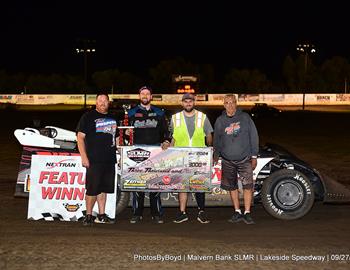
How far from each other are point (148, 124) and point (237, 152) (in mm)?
1172

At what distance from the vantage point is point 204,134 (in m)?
7.95

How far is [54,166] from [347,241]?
3.67 m

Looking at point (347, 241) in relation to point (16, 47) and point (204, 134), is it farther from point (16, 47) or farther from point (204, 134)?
point (16, 47)

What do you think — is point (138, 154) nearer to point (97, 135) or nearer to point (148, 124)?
point (148, 124)

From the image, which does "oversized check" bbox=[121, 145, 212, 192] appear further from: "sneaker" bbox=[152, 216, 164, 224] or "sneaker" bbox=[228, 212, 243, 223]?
"sneaker" bbox=[228, 212, 243, 223]

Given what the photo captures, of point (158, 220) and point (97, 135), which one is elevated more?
point (97, 135)

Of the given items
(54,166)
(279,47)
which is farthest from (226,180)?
(279,47)

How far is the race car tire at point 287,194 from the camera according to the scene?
7.85 meters

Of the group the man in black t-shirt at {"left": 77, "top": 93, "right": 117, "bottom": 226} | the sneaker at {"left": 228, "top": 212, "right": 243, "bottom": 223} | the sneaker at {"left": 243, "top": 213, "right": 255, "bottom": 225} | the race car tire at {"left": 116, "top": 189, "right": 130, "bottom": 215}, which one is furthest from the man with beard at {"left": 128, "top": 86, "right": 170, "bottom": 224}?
the sneaker at {"left": 243, "top": 213, "right": 255, "bottom": 225}

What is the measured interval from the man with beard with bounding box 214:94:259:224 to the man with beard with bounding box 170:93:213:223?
217 mm

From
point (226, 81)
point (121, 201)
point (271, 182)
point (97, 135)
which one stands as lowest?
point (121, 201)

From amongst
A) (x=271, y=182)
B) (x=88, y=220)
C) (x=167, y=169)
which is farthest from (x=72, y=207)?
(x=271, y=182)

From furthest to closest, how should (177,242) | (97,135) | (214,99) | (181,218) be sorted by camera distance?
1. (214,99)
2. (181,218)
3. (97,135)
4. (177,242)

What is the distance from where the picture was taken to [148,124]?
25.8 feet
